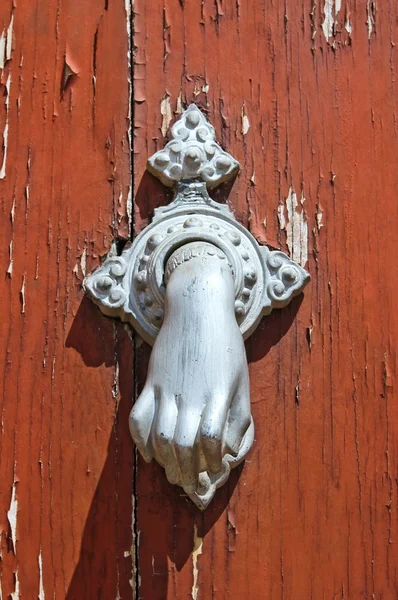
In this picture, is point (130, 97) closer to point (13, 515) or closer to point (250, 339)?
point (250, 339)

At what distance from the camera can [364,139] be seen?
0.84 m

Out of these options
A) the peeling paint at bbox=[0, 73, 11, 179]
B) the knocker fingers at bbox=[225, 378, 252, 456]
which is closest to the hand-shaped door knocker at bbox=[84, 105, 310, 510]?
the knocker fingers at bbox=[225, 378, 252, 456]

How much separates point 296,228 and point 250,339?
0.13 meters

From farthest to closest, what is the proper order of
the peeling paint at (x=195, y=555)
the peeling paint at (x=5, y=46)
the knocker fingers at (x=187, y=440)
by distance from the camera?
the peeling paint at (x=5, y=46), the peeling paint at (x=195, y=555), the knocker fingers at (x=187, y=440)

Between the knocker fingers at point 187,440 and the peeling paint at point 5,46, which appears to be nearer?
the knocker fingers at point 187,440

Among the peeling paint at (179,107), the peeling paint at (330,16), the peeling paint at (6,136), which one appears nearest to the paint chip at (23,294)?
the peeling paint at (6,136)

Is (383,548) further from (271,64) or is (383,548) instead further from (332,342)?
(271,64)

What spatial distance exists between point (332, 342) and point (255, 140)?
0.23m

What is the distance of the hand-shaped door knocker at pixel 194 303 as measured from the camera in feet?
1.98

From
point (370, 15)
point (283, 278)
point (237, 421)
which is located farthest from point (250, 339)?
point (370, 15)

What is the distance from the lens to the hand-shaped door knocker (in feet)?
1.98

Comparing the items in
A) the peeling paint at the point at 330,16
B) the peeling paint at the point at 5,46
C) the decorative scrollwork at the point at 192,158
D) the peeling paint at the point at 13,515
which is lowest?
the peeling paint at the point at 13,515

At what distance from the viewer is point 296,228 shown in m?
0.81

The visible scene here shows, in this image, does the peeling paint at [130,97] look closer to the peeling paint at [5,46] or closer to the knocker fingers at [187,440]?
the peeling paint at [5,46]
